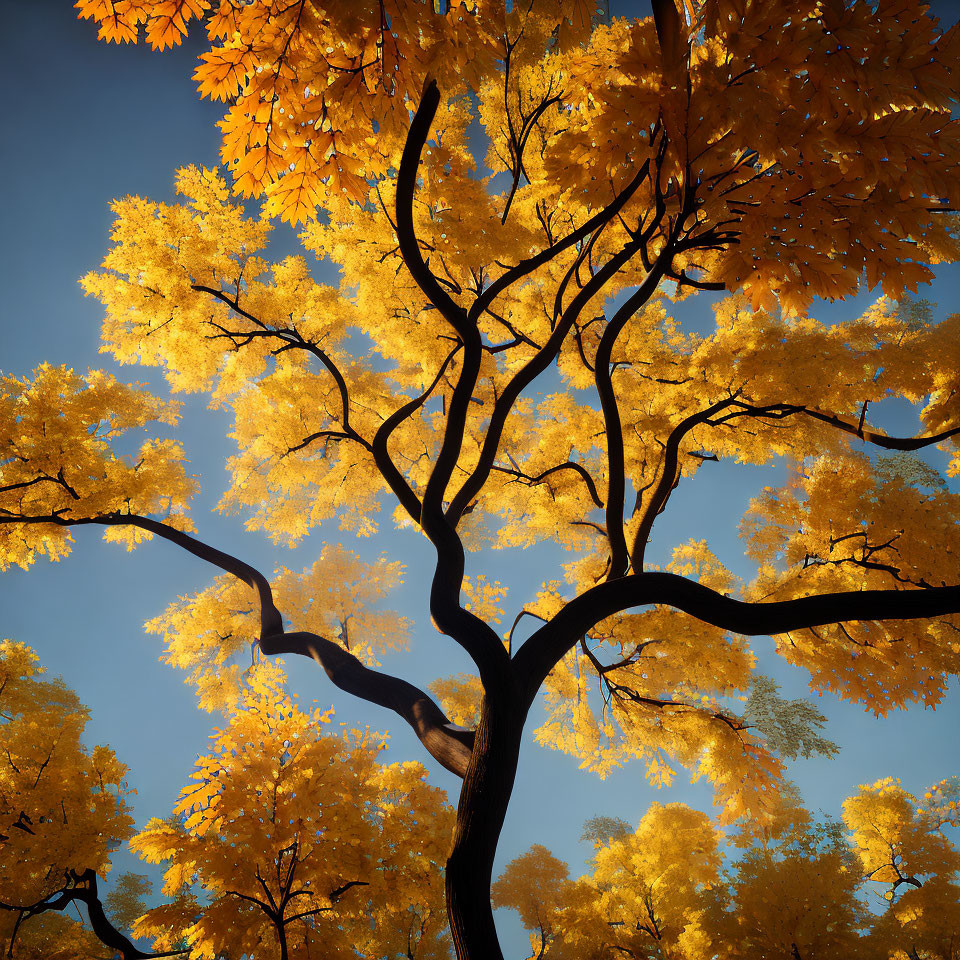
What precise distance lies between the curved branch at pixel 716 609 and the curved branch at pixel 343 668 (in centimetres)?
70

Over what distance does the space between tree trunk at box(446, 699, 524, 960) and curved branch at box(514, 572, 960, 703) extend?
1.05 feet

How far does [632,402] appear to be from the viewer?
6473mm

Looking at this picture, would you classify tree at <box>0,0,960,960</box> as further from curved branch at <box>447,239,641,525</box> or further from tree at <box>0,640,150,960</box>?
tree at <box>0,640,150,960</box>

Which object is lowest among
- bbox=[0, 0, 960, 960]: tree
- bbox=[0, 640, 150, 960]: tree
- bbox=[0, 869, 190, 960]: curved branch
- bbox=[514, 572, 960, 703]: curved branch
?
bbox=[0, 869, 190, 960]: curved branch

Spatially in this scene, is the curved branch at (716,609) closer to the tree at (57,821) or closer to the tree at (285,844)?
the tree at (285,844)

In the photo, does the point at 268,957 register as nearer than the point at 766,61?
No

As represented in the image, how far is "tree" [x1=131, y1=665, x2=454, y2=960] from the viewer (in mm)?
3949

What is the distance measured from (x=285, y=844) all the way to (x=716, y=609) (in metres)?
3.95

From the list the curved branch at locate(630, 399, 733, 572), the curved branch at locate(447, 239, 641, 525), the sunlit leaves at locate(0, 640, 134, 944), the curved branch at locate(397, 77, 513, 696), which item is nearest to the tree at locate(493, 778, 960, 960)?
the curved branch at locate(630, 399, 733, 572)

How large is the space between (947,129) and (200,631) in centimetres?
844

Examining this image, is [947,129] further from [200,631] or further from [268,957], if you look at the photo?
[200,631]

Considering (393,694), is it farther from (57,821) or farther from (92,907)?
(92,907)

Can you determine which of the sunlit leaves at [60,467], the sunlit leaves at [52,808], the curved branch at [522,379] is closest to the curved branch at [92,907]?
the sunlit leaves at [52,808]

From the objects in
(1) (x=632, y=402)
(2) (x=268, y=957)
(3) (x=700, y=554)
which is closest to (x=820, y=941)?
(3) (x=700, y=554)
